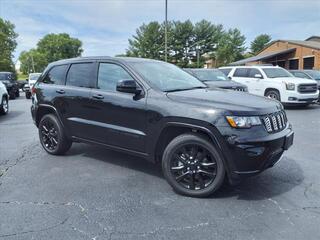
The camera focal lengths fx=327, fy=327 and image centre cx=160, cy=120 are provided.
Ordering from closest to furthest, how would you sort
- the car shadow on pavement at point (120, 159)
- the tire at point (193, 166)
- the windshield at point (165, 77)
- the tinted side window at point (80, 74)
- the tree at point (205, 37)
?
the tire at point (193, 166) < the windshield at point (165, 77) < the car shadow on pavement at point (120, 159) < the tinted side window at point (80, 74) < the tree at point (205, 37)

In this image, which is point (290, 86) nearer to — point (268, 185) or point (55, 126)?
point (268, 185)

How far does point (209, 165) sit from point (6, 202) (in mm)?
2461

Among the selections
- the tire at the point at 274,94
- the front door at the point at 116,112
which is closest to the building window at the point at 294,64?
the tire at the point at 274,94

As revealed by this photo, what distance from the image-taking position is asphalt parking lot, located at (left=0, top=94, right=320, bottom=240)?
3.21m

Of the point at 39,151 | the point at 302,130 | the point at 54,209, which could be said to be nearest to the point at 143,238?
the point at 54,209

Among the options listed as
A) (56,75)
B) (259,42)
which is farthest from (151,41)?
(56,75)

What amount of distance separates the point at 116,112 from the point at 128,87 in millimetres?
470

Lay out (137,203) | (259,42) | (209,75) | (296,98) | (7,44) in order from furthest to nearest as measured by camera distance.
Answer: (259,42) → (7,44) → (209,75) → (296,98) → (137,203)

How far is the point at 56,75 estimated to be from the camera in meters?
5.84

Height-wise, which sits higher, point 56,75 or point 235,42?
point 235,42

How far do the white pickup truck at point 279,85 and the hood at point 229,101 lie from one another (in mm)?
8817

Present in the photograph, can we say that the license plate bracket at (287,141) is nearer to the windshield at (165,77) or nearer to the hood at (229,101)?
the hood at (229,101)

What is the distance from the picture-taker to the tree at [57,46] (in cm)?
10038

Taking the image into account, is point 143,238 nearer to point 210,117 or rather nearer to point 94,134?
point 210,117
